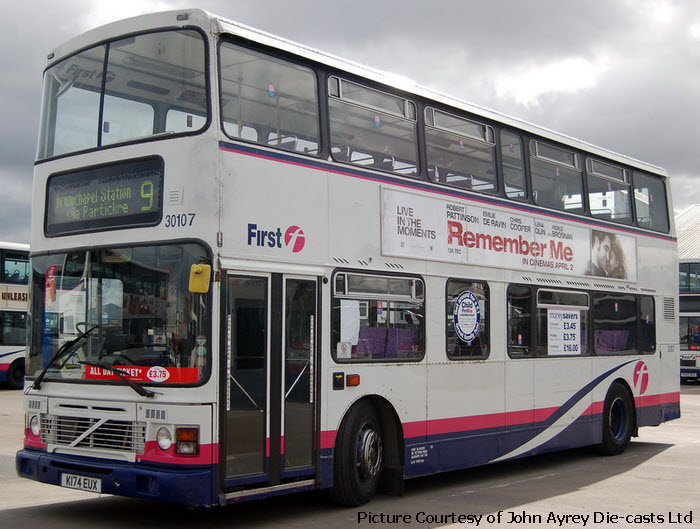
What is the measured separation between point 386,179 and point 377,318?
160 centimetres

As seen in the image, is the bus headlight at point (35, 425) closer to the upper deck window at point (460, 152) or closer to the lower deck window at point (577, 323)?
the upper deck window at point (460, 152)

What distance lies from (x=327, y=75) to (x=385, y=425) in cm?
394

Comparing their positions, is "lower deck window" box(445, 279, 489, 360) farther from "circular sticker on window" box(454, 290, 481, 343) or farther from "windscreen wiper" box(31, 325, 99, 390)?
"windscreen wiper" box(31, 325, 99, 390)

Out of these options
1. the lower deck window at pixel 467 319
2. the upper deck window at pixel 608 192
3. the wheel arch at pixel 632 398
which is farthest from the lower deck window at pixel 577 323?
the upper deck window at pixel 608 192

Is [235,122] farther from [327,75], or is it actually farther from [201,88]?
[327,75]

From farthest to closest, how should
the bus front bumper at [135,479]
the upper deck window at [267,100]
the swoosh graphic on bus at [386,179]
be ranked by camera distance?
1. the swoosh graphic on bus at [386,179]
2. the upper deck window at [267,100]
3. the bus front bumper at [135,479]

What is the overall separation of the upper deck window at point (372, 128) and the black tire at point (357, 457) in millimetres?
2754

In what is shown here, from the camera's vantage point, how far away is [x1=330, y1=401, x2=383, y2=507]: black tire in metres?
9.52

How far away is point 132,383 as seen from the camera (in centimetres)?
815

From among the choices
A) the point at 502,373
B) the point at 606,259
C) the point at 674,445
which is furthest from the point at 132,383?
the point at 674,445

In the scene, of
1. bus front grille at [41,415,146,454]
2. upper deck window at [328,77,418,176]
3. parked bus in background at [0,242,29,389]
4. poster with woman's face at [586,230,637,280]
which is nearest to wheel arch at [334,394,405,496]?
upper deck window at [328,77,418,176]

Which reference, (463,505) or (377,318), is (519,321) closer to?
(377,318)

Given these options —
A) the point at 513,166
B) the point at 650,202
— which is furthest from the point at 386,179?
the point at 650,202

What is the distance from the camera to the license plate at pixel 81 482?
324 inches
